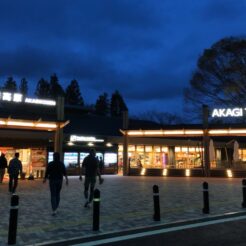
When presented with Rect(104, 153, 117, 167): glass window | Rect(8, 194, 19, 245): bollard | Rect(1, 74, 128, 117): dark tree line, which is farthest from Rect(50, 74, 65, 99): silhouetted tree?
Rect(8, 194, 19, 245): bollard

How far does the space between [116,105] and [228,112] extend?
174 feet

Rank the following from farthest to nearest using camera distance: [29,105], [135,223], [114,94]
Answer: [114,94], [29,105], [135,223]

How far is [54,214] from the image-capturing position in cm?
945

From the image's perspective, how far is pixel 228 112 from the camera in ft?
94.3

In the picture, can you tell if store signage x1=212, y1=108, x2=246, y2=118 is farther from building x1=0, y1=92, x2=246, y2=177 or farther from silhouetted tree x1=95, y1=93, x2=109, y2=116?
silhouetted tree x1=95, y1=93, x2=109, y2=116

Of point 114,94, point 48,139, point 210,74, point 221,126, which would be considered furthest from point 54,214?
point 114,94

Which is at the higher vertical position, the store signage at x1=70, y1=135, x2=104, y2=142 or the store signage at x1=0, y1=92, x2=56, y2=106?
the store signage at x1=0, y1=92, x2=56, y2=106

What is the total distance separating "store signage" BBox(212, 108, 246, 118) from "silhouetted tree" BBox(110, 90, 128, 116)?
51186mm

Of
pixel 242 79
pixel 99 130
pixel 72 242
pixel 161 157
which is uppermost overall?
pixel 242 79

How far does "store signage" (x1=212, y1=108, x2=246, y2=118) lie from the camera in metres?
28.4

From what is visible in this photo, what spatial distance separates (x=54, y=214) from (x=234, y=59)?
2482 cm

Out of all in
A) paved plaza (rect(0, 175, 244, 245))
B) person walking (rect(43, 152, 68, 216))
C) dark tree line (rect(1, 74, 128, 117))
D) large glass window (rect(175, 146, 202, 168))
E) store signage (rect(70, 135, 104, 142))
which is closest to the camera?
paved plaza (rect(0, 175, 244, 245))

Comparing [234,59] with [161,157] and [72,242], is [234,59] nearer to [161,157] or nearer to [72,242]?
[161,157]

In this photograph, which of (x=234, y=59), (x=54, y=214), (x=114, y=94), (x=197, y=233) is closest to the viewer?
(x=197, y=233)
